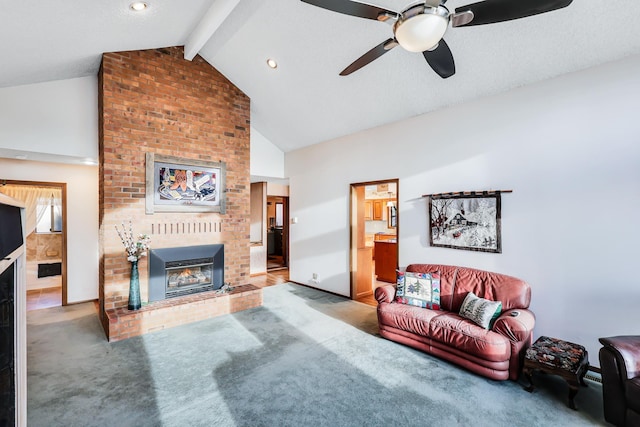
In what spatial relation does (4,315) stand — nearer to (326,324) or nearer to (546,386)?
(326,324)

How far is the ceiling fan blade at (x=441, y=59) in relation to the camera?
216cm

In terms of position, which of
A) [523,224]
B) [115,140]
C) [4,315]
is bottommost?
[4,315]

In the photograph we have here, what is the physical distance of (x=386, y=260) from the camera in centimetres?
629

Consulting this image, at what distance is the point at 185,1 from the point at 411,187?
11.3 ft

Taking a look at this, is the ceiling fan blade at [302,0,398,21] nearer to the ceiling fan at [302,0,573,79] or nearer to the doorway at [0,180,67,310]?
the ceiling fan at [302,0,573,79]

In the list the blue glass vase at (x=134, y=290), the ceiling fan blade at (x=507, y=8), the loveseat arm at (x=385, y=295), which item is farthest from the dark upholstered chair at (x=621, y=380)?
the blue glass vase at (x=134, y=290)

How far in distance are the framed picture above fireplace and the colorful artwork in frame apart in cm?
324

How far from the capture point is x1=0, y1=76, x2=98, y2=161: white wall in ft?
11.9

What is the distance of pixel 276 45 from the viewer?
3768mm

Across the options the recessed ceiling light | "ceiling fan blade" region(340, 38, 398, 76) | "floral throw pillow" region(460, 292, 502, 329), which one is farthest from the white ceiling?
"floral throw pillow" region(460, 292, 502, 329)

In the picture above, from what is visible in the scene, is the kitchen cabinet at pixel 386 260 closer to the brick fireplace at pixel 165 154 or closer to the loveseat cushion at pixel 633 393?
the brick fireplace at pixel 165 154

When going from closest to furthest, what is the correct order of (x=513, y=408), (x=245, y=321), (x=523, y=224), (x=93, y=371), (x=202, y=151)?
(x=513, y=408) → (x=93, y=371) → (x=523, y=224) → (x=245, y=321) → (x=202, y=151)

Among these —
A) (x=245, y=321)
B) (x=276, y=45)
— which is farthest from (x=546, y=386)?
(x=276, y=45)

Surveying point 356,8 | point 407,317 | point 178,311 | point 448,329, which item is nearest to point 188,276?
point 178,311
